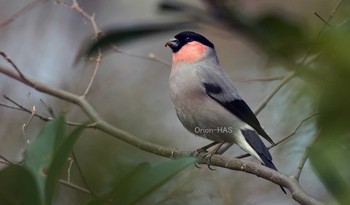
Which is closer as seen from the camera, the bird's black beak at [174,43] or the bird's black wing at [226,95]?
the bird's black wing at [226,95]

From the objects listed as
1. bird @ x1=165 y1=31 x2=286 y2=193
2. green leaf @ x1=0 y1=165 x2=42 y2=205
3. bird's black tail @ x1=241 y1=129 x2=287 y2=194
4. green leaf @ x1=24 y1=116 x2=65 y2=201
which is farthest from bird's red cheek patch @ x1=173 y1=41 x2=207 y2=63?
green leaf @ x1=0 y1=165 x2=42 y2=205

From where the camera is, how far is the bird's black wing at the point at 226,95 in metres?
1.98

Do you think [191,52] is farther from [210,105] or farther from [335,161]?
[335,161]

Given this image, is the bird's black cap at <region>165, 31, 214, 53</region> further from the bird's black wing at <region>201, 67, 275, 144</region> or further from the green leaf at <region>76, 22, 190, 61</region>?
the green leaf at <region>76, 22, 190, 61</region>

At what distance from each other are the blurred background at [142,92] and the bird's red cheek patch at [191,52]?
3.5 inches

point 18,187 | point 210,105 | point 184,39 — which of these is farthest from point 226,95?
point 18,187

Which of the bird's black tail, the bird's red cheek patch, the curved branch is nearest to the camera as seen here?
the curved branch

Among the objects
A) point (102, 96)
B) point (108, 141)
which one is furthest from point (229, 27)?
point (102, 96)

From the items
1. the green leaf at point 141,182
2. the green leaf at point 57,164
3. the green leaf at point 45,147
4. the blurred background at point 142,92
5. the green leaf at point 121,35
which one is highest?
the green leaf at point 121,35

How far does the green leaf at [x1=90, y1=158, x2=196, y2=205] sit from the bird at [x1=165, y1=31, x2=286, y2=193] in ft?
Result: 4.35

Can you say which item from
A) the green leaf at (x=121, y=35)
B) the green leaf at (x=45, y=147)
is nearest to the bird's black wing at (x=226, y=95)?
the green leaf at (x=45, y=147)

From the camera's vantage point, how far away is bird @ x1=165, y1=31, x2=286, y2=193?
202 centimetres

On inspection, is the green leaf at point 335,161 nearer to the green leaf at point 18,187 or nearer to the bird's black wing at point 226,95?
the green leaf at point 18,187

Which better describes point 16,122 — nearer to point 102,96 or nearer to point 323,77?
point 102,96
